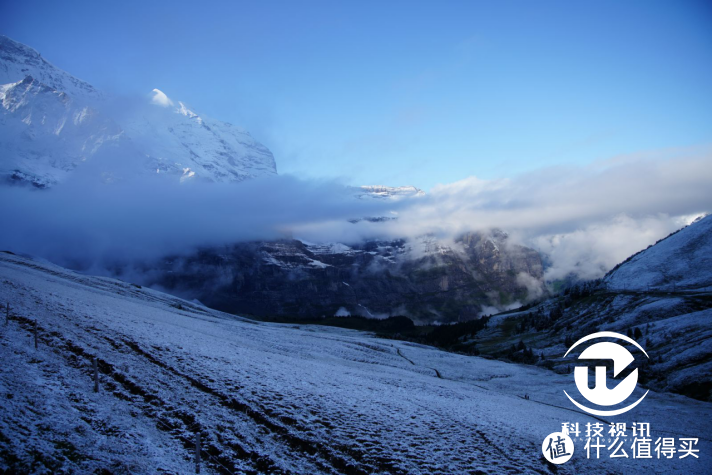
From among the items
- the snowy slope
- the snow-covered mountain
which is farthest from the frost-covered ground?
the snowy slope

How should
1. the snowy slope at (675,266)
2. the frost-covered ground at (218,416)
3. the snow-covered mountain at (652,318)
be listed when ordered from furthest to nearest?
the snowy slope at (675,266)
the snow-covered mountain at (652,318)
the frost-covered ground at (218,416)

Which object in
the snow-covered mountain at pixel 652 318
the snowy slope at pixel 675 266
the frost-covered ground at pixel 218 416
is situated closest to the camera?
the frost-covered ground at pixel 218 416

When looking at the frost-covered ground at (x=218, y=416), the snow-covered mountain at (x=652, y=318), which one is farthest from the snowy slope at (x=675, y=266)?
the frost-covered ground at (x=218, y=416)

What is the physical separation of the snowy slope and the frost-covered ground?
116 meters

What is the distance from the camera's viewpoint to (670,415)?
49.6 meters

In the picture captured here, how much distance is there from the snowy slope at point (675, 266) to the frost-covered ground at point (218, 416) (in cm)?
11575

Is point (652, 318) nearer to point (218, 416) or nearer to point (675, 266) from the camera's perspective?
point (675, 266)

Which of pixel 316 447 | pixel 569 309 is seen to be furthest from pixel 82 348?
pixel 569 309

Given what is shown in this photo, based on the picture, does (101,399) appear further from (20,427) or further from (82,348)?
(82,348)

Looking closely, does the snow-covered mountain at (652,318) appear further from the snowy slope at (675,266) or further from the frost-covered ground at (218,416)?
the frost-covered ground at (218,416)

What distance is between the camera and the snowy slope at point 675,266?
12838cm

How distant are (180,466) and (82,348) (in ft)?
56.2

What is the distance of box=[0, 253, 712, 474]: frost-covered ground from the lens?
59.8 feet

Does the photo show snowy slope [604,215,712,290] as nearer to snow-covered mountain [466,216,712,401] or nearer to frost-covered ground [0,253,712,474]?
snow-covered mountain [466,216,712,401]
